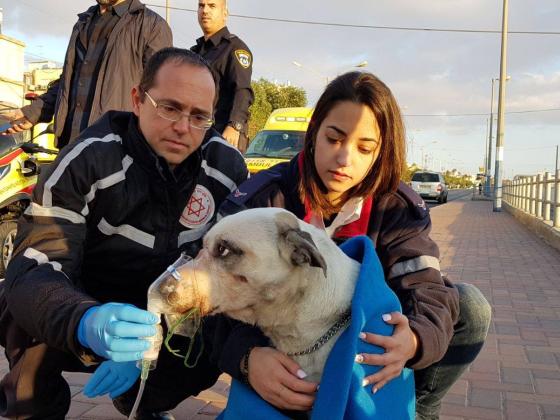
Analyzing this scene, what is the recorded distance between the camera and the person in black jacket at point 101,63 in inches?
162

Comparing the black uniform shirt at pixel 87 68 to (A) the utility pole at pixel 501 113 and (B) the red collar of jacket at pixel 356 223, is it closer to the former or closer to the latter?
(B) the red collar of jacket at pixel 356 223

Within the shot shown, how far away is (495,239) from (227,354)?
1214 cm

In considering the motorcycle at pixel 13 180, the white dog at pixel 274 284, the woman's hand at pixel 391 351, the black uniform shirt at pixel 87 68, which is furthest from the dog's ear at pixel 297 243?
the motorcycle at pixel 13 180

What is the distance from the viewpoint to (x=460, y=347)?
264 cm

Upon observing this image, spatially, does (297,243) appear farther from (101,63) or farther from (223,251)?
(101,63)

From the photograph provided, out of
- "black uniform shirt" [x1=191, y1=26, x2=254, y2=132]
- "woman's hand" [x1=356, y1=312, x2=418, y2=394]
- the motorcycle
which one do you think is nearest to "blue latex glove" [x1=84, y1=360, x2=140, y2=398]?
"woman's hand" [x1=356, y1=312, x2=418, y2=394]

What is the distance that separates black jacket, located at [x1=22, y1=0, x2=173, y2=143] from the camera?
13.5ft

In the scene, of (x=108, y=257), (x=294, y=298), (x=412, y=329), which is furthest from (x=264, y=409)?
(x=108, y=257)

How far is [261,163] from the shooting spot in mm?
11219

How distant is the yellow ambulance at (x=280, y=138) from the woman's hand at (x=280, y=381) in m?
9.30

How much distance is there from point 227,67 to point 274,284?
352 cm

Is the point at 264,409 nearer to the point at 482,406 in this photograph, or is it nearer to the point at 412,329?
the point at 412,329

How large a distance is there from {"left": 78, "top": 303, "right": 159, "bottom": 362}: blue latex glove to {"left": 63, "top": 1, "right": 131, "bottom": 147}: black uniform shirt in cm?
251

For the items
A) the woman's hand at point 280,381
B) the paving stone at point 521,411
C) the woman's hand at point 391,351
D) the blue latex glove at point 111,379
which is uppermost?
the woman's hand at point 391,351
